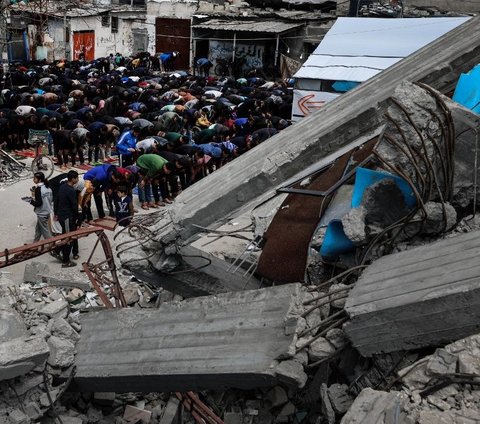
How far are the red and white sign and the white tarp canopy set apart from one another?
43 cm

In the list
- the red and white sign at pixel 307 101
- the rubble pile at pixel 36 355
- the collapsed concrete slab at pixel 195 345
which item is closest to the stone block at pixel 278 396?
the collapsed concrete slab at pixel 195 345

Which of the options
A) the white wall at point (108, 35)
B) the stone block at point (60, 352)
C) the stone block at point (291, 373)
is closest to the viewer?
the stone block at point (291, 373)

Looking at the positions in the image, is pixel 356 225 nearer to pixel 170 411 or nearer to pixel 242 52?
pixel 170 411

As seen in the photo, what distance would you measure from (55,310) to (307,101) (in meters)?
11.5

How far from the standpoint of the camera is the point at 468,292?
11.6ft

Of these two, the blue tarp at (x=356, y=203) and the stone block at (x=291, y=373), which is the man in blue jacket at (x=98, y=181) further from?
the stone block at (x=291, y=373)

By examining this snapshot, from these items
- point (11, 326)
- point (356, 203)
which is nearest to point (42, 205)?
point (11, 326)

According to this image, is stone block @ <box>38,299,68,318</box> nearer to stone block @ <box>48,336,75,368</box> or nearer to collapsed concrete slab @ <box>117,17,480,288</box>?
stone block @ <box>48,336,75,368</box>

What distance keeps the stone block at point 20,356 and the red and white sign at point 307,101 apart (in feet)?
39.3

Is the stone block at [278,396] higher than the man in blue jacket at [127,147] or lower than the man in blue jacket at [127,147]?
higher

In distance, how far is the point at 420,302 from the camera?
3.67 meters

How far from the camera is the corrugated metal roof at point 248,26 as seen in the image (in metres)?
26.2

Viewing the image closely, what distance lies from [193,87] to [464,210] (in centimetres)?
Answer: 1592

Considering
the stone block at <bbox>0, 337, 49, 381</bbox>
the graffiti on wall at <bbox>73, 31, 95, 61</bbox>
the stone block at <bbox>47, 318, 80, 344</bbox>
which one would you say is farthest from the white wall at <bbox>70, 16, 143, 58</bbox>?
the stone block at <bbox>0, 337, 49, 381</bbox>
